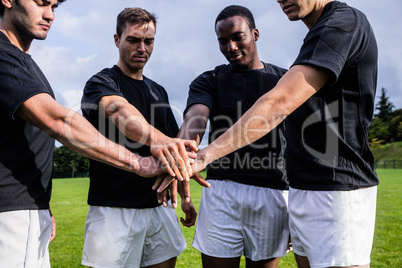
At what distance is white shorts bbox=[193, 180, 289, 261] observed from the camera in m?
2.94

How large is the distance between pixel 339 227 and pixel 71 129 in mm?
1746

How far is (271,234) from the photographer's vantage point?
2.95 metres

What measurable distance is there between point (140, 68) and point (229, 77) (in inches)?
32.3

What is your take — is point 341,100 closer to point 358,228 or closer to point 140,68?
point 358,228

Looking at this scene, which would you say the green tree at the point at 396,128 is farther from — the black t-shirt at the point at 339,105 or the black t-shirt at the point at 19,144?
the black t-shirt at the point at 19,144

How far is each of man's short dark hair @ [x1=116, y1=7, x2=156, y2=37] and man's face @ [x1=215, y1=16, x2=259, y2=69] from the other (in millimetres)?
669

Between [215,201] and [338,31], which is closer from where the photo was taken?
[338,31]

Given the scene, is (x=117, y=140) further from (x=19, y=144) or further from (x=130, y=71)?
(x=19, y=144)

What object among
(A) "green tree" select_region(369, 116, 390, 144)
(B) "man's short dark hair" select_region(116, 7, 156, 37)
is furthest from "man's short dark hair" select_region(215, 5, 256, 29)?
(A) "green tree" select_region(369, 116, 390, 144)

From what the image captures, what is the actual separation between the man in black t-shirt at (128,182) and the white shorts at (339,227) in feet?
4.03

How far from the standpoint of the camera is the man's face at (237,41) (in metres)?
3.17

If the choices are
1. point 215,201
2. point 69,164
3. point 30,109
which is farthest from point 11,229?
point 69,164

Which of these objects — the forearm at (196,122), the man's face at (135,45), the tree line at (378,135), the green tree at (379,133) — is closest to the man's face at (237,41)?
the forearm at (196,122)

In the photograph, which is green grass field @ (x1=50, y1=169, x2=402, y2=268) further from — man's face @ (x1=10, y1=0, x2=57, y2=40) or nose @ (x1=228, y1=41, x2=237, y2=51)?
man's face @ (x1=10, y1=0, x2=57, y2=40)
